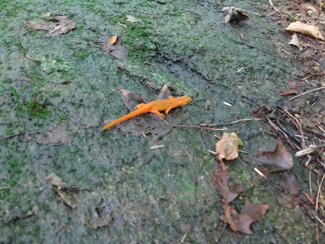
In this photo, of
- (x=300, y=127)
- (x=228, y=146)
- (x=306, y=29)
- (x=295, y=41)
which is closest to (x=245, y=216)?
(x=228, y=146)

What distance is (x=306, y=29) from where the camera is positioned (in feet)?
11.9

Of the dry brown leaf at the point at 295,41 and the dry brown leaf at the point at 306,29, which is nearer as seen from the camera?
the dry brown leaf at the point at 295,41

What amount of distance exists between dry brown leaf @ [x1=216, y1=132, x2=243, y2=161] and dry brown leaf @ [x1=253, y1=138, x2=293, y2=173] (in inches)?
7.3

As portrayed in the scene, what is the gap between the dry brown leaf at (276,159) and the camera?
2164 mm

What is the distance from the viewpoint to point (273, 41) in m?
3.53

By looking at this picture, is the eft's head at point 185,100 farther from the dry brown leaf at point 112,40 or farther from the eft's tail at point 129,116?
the dry brown leaf at point 112,40

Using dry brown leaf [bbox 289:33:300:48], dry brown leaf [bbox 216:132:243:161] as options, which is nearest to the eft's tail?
dry brown leaf [bbox 216:132:243:161]

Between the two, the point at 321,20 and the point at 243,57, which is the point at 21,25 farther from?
the point at 321,20

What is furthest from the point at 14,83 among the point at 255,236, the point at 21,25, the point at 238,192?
the point at 255,236

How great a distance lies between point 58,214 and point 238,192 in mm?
1240

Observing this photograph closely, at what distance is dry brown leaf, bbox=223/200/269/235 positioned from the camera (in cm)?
184

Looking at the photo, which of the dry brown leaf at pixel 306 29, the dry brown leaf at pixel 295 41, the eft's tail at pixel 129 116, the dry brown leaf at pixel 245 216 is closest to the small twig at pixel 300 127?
the dry brown leaf at pixel 245 216

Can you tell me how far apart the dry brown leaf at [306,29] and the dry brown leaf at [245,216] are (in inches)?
107

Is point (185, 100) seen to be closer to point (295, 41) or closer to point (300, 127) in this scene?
point (300, 127)
